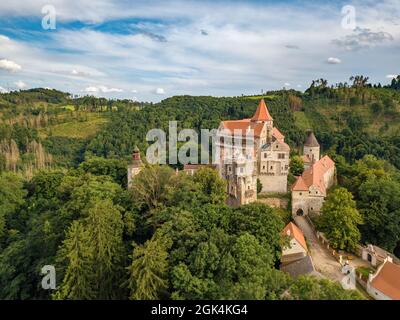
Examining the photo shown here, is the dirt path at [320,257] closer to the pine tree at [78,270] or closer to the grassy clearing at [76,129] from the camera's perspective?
the pine tree at [78,270]

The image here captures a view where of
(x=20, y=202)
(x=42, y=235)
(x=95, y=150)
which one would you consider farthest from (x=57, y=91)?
(x=42, y=235)

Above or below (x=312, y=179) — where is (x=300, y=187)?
below

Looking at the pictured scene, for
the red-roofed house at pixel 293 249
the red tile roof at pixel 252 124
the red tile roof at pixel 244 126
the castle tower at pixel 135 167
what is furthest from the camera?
the red tile roof at pixel 252 124

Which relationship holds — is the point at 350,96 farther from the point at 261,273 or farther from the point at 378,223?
the point at 261,273

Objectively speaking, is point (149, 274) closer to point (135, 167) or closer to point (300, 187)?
point (300, 187)

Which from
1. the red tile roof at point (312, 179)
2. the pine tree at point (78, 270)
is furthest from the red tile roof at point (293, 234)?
the pine tree at point (78, 270)

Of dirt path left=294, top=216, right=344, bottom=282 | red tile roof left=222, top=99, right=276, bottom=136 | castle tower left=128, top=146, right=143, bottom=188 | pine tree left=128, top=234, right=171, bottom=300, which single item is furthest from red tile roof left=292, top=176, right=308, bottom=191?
pine tree left=128, top=234, right=171, bottom=300

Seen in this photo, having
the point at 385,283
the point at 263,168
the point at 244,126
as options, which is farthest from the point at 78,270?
the point at 244,126

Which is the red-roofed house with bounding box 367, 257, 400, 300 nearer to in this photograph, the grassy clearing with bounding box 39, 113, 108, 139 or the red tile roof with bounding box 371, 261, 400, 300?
the red tile roof with bounding box 371, 261, 400, 300
